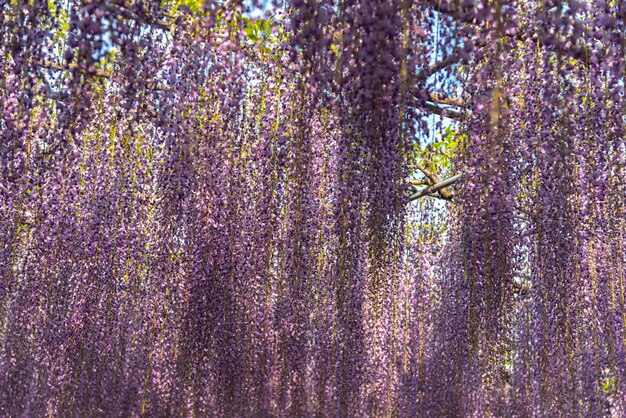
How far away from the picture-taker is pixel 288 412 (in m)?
13.2

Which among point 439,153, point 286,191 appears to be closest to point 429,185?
point 439,153

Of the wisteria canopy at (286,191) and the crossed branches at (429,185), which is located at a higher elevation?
the crossed branches at (429,185)

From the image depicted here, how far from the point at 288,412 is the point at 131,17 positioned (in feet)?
33.8

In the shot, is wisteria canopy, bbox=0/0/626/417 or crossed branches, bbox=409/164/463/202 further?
crossed branches, bbox=409/164/463/202

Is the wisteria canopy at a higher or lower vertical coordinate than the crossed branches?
lower

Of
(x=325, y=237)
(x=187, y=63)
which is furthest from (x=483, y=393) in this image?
(x=187, y=63)

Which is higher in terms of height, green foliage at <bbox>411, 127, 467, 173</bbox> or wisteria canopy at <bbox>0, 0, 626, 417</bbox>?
green foliage at <bbox>411, 127, 467, 173</bbox>

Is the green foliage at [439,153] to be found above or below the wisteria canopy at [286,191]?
above

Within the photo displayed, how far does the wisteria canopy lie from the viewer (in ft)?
14.0

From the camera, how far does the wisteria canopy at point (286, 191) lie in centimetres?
426

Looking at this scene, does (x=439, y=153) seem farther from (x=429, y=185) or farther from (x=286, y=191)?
(x=286, y=191)

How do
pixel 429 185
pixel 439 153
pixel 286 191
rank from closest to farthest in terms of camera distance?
pixel 286 191 < pixel 439 153 < pixel 429 185

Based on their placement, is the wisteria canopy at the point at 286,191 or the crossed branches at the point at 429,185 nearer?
the wisteria canopy at the point at 286,191

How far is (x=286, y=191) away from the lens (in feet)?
26.6
